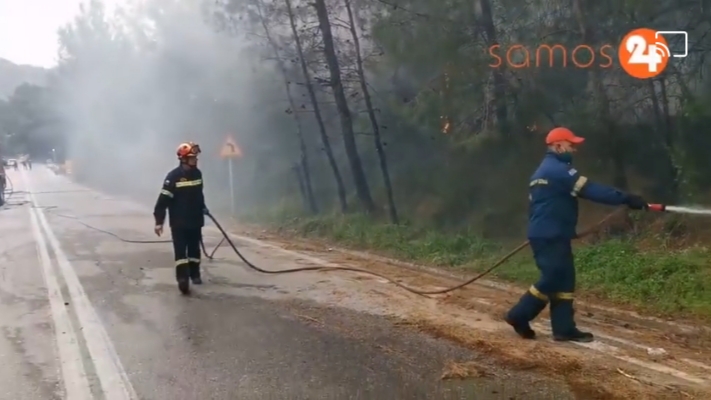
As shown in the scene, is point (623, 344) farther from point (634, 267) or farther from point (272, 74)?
point (272, 74)

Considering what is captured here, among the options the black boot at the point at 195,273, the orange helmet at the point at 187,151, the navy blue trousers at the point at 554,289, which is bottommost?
the black boot at the point at 195,273

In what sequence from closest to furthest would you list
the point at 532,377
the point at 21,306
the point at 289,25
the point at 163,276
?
the point at 532,377 → the point at 21,306 → the point at 163,276 → the point at 289,25

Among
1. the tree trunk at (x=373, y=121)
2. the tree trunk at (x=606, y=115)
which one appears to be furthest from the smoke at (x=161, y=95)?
the tree trunk at (x=606, y=115)

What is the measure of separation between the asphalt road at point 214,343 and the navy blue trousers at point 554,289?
0.72 meters

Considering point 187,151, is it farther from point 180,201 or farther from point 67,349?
point 67,349

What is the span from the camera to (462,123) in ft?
42.4

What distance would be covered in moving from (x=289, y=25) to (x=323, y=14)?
2970 mm

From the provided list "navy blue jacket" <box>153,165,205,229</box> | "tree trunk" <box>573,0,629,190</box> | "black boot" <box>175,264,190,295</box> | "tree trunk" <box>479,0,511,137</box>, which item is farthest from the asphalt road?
"tree trunk" <box>573,0,629,190</box>

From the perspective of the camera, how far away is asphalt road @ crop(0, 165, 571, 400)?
17.5 feet

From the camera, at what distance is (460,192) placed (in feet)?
47.5

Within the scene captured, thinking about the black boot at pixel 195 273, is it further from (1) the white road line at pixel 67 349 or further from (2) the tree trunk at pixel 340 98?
(2) the tree trunk at pixel 340 98

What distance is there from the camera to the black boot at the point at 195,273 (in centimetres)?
980

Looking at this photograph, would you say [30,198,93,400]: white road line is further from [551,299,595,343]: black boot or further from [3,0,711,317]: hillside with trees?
[3,0,711,317]: hillside with trees

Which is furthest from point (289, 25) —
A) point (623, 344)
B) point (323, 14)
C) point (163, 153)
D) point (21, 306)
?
point (163, 153)
